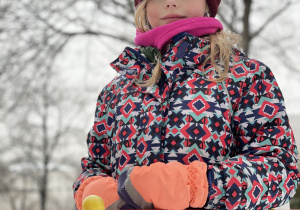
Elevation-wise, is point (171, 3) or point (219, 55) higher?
point (171, 3)

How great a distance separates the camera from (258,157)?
1.21 metres

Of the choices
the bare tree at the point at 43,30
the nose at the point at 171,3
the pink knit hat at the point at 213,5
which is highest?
the nose at the point at 171,3

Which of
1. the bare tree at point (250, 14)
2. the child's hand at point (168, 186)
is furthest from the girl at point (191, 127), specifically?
the bare tree at point (250, 14)

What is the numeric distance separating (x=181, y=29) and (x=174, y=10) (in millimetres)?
111

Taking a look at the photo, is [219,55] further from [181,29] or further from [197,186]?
[197,186]

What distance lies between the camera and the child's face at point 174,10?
4.84 ft

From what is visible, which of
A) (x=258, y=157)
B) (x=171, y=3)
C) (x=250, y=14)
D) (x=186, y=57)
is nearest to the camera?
(x=258, y=157)

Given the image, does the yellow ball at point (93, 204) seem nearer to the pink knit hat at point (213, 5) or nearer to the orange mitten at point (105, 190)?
the orange mitten at point (105, 190)

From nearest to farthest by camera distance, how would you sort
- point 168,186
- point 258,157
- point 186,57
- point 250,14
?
point 168,186
point 258,157
point 186,57
point 250,14

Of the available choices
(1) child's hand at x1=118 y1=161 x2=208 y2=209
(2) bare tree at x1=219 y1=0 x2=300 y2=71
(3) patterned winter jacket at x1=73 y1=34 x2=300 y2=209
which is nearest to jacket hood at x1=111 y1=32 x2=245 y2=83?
(3) patterned winter jacket at x1=73 y1=34 x2=300 y2=209

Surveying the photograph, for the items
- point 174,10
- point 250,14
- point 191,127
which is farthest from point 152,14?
point 250,14

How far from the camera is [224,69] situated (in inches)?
53.7

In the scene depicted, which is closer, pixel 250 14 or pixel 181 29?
pixel 181 29

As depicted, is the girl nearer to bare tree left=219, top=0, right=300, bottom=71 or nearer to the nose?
the nose
